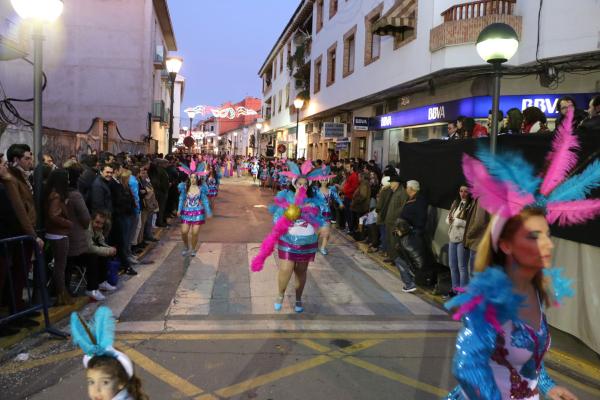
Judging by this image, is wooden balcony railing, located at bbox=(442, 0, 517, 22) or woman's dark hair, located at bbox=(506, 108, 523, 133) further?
wooden balcony railing, located at bbox=(442, 0, 517, 22)

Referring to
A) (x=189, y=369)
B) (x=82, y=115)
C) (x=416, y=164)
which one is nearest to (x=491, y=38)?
(x=416, y=164)

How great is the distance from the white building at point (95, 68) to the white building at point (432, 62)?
9.91 m

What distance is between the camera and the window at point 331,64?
2347 cm

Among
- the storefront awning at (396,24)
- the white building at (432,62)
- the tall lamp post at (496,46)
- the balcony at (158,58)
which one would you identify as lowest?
the tall lamp post at (496,46)

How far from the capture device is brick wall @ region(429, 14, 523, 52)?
38.4 ft

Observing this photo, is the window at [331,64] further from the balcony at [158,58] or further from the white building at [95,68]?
the balcony at [158,58]

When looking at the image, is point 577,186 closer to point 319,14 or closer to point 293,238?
point 293,238

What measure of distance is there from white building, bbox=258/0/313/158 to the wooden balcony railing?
12.8m

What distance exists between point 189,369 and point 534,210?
3.56 meters

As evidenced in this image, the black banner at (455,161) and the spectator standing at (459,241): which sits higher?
the black banner at (455,161)

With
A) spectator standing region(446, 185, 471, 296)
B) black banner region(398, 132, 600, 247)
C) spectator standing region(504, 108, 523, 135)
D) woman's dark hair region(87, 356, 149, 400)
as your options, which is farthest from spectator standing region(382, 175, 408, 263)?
woman's dark hair region(87, 356, 149, 400)

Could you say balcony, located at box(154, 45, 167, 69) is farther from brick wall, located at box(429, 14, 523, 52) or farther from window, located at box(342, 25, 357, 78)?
brick wall, located at box(429, 14, 523, 52)

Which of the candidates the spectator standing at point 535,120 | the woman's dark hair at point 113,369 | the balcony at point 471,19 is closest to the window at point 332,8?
the balcony at point 471,19

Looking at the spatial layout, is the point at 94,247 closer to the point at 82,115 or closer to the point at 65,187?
the point at 65,187
